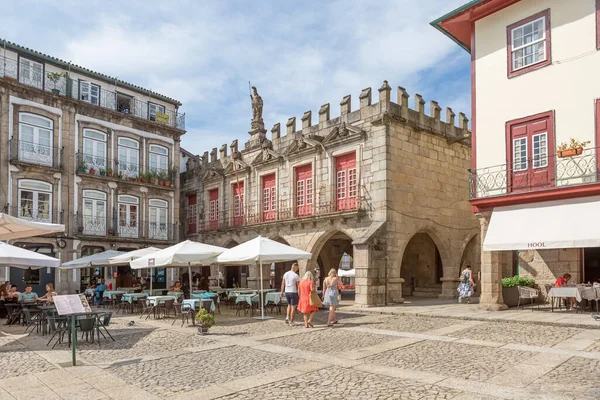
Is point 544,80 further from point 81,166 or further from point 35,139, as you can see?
point 35,139

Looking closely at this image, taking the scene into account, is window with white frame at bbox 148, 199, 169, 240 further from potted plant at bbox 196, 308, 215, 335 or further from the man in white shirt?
potted plant at bbox 196, 308, 215, 335

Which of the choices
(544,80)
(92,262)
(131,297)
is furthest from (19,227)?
(544,80)

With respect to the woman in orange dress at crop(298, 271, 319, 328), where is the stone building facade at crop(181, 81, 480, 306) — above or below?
Result: above

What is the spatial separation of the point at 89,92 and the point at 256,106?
7.97 meters

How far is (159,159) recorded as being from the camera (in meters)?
26.6

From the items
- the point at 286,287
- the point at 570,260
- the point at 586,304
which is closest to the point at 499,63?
the point at 570,260

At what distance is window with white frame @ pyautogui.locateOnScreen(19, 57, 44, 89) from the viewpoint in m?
21.6

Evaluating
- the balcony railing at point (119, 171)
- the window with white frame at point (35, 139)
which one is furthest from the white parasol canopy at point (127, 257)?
the balcony railing at point (119, 171)

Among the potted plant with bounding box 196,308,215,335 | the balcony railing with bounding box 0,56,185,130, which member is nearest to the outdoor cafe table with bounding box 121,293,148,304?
the potted plant with bounding box 196,308,215,335

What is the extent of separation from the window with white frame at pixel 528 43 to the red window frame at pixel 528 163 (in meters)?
1.49

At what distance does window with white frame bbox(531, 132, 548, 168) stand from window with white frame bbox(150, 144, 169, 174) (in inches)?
743

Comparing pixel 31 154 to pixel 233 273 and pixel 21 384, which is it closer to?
pixel 233 273

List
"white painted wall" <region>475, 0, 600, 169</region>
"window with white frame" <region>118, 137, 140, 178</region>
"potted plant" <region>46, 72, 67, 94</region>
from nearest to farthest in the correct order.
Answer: "white painted wall" <region>475, 0, 600, 169</region> < "potted plant" <region>46, 72, 67, 94</region> < "window with white frame" <region>118, 137, 140, 178</region>

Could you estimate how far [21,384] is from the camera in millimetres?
6402
